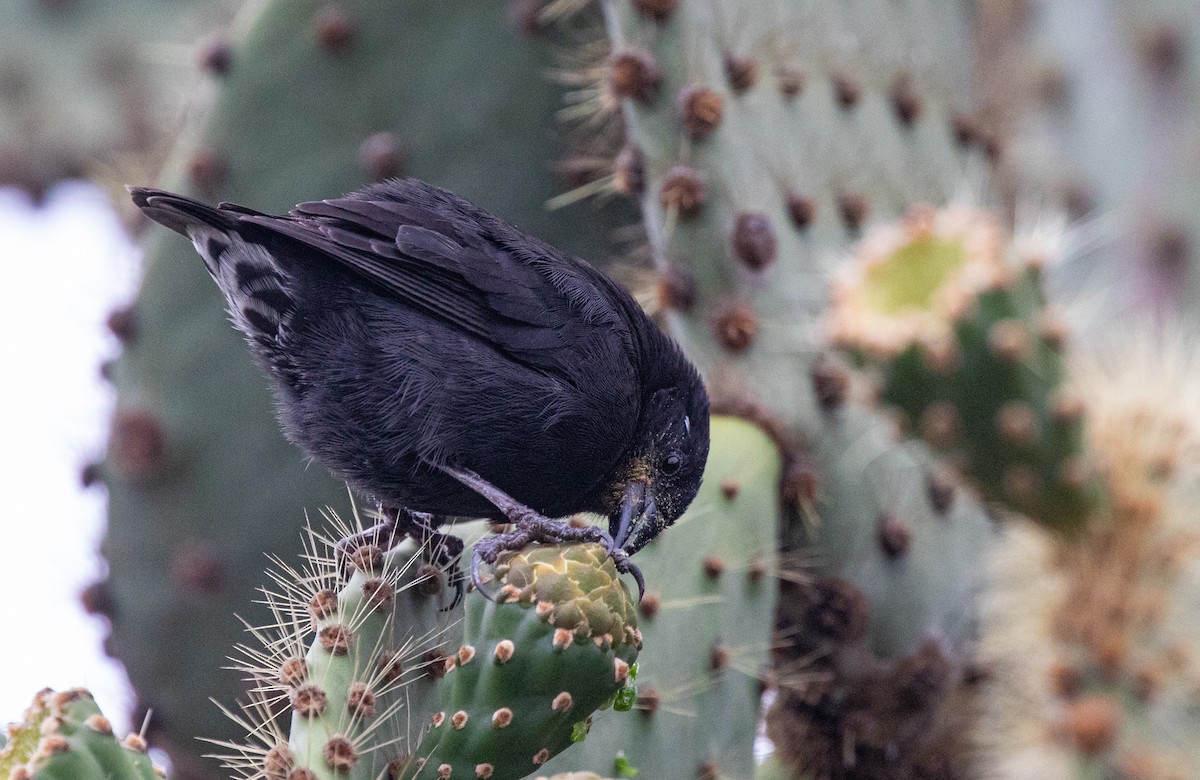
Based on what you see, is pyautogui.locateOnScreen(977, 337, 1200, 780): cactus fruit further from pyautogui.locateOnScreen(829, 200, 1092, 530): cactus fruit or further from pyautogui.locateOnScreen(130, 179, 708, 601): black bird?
pyautogui.locateOnScreen(130, 179, 708, 601): black bird

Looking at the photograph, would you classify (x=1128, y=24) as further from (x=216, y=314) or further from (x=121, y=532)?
(x=121, y=532)

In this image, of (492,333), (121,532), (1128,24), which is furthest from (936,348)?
(1128,24)

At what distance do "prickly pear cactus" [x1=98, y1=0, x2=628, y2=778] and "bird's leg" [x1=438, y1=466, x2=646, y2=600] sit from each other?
0.63m

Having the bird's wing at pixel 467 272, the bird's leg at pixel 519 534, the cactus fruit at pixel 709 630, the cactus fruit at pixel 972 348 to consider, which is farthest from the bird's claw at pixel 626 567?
the cactus fruit at pixel 972 348

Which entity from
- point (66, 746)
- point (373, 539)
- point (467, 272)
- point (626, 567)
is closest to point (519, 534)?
point (626, 567)

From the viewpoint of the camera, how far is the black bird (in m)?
2.42

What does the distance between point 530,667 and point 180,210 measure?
121cm

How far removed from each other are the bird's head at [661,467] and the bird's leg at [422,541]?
1.13 ft

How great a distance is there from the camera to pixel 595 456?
252 cm

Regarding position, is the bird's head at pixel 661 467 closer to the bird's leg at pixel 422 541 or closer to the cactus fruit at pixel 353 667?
the bird's leg at pixel 422 541

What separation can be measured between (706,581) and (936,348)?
60 centimetres

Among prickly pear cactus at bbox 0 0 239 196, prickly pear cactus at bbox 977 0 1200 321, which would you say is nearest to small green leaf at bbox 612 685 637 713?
prickly pear cactus at bbox 977 0 1200 321

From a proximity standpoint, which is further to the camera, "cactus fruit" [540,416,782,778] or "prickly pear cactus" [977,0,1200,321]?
"prickly pear cactus" [977,0,1200,321]

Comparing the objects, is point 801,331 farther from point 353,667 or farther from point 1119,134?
point 1119,134
